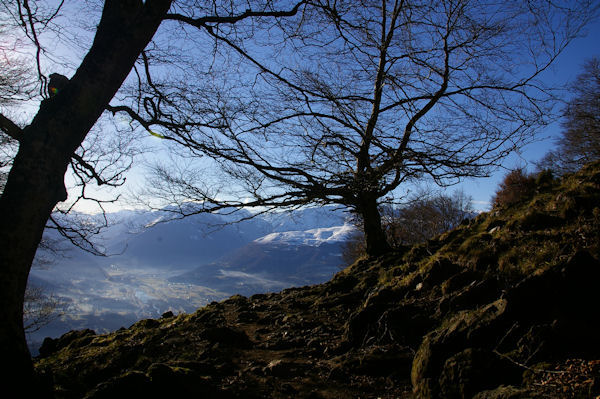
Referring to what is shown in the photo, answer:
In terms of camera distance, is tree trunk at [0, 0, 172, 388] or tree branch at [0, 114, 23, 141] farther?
tree branch at [0, 114, 23, 141]

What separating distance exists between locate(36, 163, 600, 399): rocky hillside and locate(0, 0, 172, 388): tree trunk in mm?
546

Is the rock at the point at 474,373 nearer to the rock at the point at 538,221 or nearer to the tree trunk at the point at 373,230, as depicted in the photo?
the rock at the point at 538,221

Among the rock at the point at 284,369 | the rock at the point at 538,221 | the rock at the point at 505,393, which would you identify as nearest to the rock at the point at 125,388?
the rock at the point at 284,369

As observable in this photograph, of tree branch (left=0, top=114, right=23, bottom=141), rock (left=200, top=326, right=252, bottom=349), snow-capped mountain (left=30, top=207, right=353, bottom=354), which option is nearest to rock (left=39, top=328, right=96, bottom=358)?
rock (left=200, top=326, right=252, bottom=349)

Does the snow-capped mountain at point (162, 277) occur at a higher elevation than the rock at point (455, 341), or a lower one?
higher

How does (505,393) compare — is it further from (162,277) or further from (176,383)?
(162,277)

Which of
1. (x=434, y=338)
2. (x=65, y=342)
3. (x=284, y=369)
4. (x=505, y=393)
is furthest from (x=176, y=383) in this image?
(x=65, y=342)

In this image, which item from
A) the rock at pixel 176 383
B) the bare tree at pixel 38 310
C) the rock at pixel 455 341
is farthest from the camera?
the bare tree at pixel 38 310

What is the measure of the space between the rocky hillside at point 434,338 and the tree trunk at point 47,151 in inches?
21.5

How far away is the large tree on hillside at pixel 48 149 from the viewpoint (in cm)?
178

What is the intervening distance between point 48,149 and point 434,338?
3123mm

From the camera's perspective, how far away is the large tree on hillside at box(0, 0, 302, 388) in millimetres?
1780

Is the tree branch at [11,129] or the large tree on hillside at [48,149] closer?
the large tree on hillside at [48,149]

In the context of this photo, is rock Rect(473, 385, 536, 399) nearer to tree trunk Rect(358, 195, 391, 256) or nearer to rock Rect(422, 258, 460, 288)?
rock Rect(422, 258, 460, 288)
